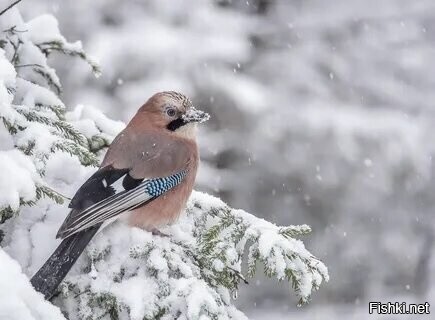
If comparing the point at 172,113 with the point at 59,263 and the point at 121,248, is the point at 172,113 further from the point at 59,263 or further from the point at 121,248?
the point at 59,263

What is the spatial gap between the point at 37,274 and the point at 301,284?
0.94 metres

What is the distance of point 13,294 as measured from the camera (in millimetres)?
2377

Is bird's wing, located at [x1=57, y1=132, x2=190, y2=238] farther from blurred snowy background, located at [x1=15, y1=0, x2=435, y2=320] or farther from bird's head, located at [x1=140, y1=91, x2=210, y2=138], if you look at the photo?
blurred snowy background, located at [x1=15, y1=0, x2=435, y2=320]

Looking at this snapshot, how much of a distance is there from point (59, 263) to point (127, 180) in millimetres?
823

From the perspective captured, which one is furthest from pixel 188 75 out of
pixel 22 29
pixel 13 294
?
pixel 13 294

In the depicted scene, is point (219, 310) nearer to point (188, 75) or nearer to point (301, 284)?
point (301, 284)

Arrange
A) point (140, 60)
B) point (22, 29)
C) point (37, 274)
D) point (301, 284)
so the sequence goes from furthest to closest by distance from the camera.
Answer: point (140, 60)
point (22, 29)
point (301, 284)
point (37, 274)

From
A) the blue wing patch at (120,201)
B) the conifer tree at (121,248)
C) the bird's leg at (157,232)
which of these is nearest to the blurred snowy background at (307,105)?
the blue wing patch at (120,201)

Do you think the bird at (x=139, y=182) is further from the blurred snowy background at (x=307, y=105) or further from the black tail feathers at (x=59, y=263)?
the blurred snowy background at (x=307, y=105)

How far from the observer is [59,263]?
303 centimetres

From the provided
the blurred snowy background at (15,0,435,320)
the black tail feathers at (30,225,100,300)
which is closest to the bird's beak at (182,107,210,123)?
the black tail feathers at (30,225,100,300)

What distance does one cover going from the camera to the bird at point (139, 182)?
3.19 m

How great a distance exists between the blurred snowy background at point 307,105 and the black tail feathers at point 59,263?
247 inches

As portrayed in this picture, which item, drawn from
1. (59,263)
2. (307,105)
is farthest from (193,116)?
(307,105)
